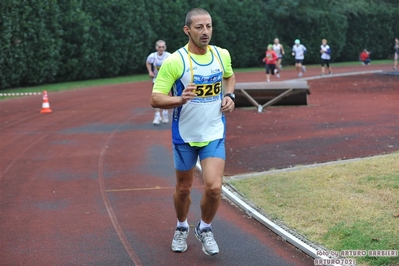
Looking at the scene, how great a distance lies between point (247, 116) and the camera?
19344mm

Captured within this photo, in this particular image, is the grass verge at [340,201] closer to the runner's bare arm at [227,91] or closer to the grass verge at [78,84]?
the runner's bare arm at [227,91]

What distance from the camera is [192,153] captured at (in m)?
7.05

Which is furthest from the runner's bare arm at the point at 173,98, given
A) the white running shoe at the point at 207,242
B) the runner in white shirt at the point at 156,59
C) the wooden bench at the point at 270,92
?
the wooden bench at the point at 270,92

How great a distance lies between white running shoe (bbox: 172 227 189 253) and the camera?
7.31 m

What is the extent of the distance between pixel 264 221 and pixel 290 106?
43.9 feet

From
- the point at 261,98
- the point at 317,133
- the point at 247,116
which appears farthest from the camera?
the point at 261,98

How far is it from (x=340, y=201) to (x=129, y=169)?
4.71 metres

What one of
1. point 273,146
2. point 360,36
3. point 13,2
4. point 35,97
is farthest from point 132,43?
point 273,146

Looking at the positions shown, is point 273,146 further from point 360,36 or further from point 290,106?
point 360,36

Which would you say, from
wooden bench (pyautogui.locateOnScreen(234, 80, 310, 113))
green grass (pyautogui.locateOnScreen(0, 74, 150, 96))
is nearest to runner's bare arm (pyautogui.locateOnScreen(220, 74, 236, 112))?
wooden bench (pyautogui.locateOnScreen(234, 80, 310, 113))

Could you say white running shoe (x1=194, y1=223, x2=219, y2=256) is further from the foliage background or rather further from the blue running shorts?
the foliage background

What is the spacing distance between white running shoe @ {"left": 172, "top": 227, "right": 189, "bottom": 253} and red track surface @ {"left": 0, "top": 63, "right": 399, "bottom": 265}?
102 mm

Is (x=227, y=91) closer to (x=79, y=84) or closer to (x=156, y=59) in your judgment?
(x=156, y=59)

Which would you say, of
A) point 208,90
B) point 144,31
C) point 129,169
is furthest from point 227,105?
point 144,31
